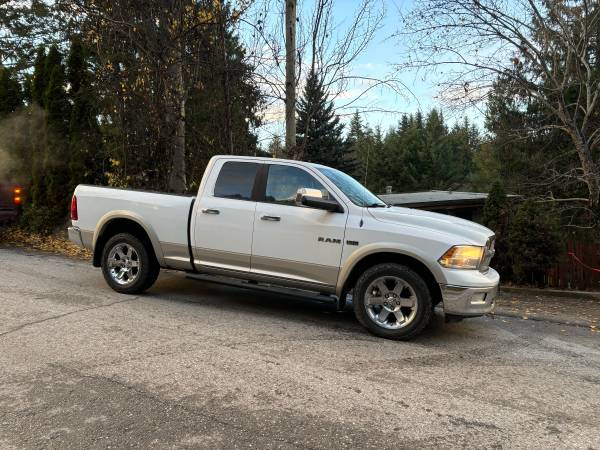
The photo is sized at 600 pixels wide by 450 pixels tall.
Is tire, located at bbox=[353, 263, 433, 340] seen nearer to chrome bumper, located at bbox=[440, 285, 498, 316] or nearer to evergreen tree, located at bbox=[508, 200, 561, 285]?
chrome bumper, located at bbox=[440, 285, 498, 316]

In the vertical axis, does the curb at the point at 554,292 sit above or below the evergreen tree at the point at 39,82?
below

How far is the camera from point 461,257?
5.38 m

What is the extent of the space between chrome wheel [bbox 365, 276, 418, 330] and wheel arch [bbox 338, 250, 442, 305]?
0.81 ft

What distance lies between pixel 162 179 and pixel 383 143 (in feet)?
205

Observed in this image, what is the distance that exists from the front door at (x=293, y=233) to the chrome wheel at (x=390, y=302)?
1.63 ft

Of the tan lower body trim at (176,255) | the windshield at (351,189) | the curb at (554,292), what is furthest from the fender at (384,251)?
the curb at (554,292)

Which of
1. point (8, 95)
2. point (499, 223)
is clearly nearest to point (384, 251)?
point (499, 223)

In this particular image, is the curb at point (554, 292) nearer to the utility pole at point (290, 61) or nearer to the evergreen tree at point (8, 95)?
the utility pole at point (290, 61)

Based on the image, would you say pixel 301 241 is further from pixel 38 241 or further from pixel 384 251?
pixel 38 241

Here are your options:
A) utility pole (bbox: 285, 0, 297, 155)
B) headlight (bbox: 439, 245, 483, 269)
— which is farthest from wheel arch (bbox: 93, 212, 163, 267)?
utility pole (bbox: 285, 0, 297, 155)

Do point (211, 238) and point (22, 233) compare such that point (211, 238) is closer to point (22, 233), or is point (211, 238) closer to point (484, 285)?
point (484, 285)

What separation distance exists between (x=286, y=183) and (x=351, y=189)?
0.82 m

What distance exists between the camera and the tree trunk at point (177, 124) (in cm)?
1075

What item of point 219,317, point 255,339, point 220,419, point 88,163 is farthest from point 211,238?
point 88,163
